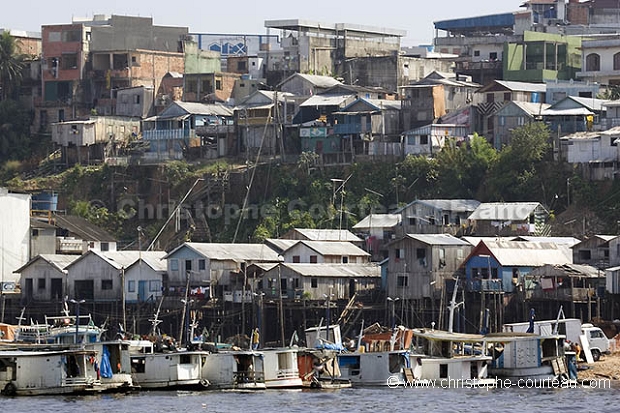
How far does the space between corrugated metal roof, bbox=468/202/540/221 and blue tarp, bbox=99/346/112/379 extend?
102 ft

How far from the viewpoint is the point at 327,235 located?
93.1 metres

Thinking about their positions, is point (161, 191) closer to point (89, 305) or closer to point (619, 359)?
point (89, 305)

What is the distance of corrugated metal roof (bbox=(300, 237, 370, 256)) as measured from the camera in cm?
8856

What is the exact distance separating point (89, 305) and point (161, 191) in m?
19.1

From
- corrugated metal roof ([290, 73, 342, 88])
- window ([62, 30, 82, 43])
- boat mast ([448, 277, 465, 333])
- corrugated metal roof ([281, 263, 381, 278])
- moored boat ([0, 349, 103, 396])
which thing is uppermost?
window ([62, 30, 82, 43])

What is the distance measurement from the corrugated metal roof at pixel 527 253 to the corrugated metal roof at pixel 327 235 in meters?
10.7

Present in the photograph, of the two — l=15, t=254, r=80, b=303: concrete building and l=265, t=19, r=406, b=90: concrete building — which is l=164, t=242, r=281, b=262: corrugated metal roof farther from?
l=265, t=19, r=406, b=90: concrete building

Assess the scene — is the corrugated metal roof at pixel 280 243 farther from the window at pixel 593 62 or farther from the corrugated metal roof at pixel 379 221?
the window at pixel 593 62

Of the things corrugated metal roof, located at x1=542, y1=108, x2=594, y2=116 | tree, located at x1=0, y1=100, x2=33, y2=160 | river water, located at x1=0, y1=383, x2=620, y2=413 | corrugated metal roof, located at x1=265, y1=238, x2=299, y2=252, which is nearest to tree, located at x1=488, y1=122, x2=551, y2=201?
corrugated metal roof, located at x1=542, y1=108, x2=594, y2=116

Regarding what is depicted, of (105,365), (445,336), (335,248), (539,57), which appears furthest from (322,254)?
(539,57)

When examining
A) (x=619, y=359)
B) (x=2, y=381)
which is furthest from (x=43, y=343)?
(x=619, y=359)

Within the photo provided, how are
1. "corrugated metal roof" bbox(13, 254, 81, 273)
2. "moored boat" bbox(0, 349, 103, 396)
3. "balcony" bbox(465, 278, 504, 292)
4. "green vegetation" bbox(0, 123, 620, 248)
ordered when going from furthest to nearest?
"green vegetation" bbox(0, 123, 620, 248), "corrugated metal roof" bbox(13, 254, 81, 273), "balcony" bbox(465, 278, 504, 292), "moored boat" bbox(0, 349, 103, 396)

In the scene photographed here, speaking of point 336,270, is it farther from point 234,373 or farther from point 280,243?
point 234,373

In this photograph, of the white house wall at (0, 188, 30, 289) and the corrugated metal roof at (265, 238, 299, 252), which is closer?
the corrugated metal roof at (265, 238, 299, 252)
